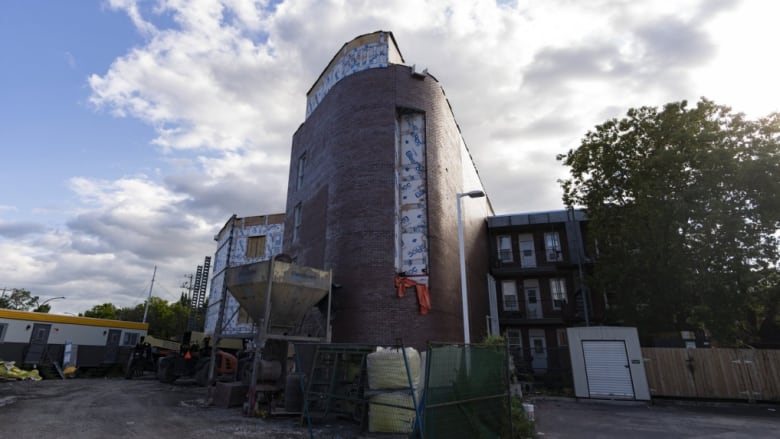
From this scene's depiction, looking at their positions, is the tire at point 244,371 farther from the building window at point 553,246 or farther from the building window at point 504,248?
the building window at point 553,246

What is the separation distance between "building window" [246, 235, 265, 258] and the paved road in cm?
2824

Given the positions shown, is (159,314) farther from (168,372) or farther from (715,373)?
(715,373)

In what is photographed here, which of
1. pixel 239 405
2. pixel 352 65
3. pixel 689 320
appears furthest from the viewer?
pixel 352 65

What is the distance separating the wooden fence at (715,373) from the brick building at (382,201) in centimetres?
874

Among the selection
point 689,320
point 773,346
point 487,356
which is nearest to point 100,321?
point 487,356

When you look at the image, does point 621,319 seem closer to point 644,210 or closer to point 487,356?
point 644,210

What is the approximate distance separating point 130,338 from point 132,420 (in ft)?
70.4

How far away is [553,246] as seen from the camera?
30.2 metres

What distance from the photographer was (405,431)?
8.91m

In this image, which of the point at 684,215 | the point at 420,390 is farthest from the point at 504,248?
the point at 420,390

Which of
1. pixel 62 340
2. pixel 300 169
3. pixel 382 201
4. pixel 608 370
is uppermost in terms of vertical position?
pixel 300 169

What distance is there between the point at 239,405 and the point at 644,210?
67.5 feet

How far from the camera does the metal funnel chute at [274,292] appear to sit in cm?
1288

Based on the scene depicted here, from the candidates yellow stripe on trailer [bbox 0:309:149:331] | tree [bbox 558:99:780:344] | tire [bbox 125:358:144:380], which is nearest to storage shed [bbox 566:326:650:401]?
tree [bbox 558:99:780:344]
